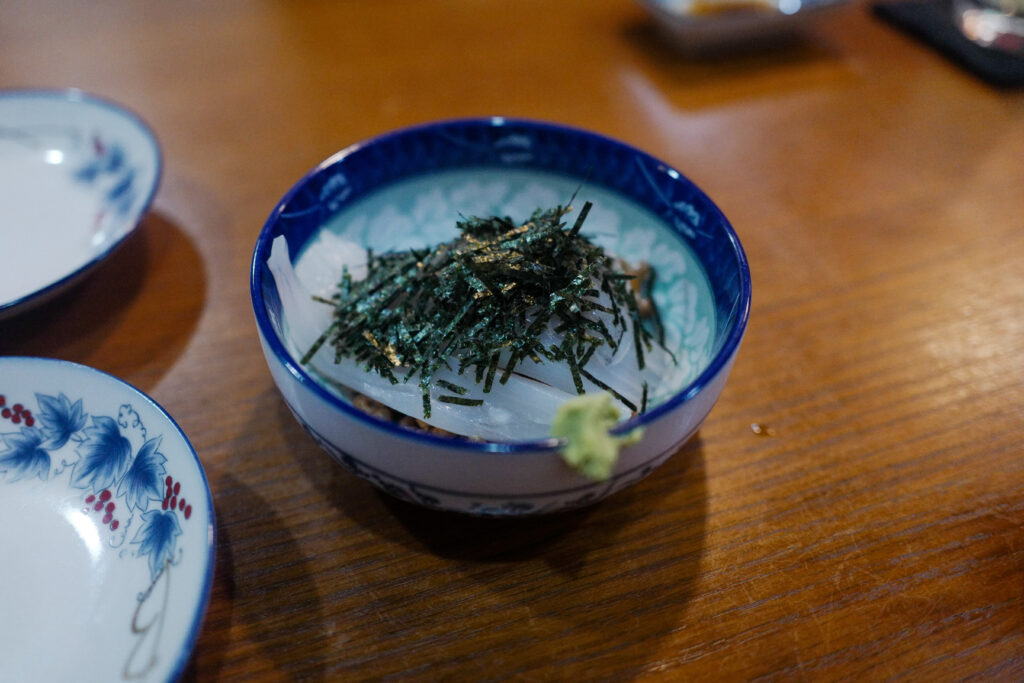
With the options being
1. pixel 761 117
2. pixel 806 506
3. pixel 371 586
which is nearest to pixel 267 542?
pixel 371 586

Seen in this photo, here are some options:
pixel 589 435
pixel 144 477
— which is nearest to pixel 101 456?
pixel 144 477

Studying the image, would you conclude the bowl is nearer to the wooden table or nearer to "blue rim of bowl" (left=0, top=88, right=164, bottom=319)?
the wooden table

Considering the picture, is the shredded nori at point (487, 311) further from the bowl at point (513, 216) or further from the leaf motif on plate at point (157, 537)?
the leaf motif on plate at point (157, 537)

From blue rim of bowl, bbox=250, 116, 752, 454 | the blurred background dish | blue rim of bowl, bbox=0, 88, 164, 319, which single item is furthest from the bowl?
the blurred background dish

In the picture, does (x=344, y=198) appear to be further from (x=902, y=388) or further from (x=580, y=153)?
(x=902, y=388)

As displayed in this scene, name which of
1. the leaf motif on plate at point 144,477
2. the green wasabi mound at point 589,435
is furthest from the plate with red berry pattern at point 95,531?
the green wasabi mound at point 589,435
